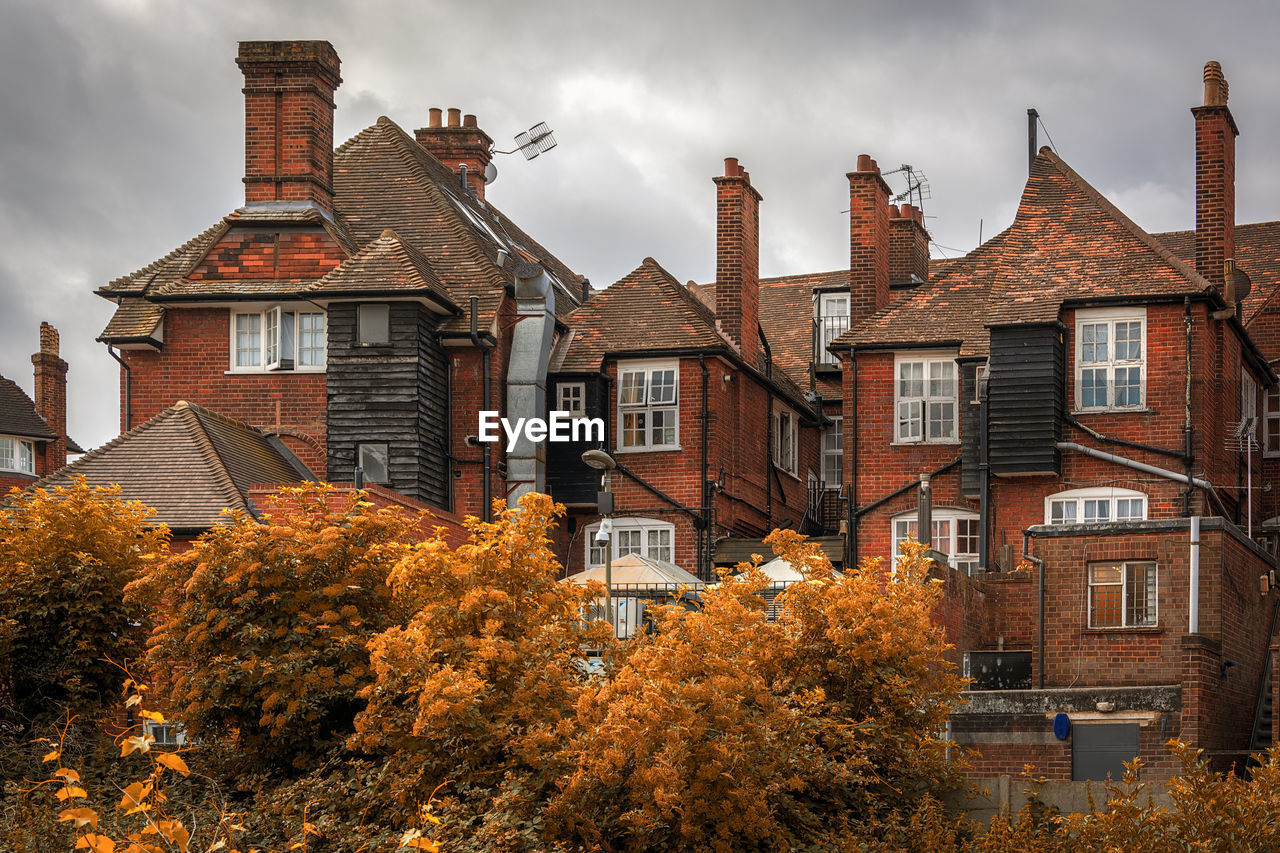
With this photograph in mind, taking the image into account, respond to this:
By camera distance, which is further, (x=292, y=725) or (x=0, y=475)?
(x=0, y=475)

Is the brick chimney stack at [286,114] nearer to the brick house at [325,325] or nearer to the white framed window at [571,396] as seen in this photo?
the brick house at [325,325]

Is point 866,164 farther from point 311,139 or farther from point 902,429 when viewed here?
point 311,139

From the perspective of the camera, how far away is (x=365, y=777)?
22.7 m

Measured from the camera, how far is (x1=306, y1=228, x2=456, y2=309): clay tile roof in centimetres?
3803

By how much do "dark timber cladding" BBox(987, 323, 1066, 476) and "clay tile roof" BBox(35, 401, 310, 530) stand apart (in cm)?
1379

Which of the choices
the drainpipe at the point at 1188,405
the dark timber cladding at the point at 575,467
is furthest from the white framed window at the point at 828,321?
the drainpipe at the point at 1188,405

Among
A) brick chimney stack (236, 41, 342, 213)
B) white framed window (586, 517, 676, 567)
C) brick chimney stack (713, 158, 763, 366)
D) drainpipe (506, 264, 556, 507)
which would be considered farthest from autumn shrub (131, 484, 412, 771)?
brick chimney stack (713, 158, 763, 366)

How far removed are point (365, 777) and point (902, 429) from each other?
20.0m

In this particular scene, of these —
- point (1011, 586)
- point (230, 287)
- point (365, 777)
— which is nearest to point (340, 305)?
point (230, 287)

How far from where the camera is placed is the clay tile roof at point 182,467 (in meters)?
32.8

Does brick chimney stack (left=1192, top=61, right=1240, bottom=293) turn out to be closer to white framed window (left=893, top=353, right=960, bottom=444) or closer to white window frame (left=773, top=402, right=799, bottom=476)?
white framed window (left=893, top=353, right=960, bottom=444)

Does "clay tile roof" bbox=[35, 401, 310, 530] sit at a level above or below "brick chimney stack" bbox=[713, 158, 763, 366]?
below

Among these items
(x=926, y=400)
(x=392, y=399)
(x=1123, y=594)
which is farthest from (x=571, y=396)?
(x=1123, y=594)

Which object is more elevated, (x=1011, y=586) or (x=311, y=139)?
(x=311, y=139)
